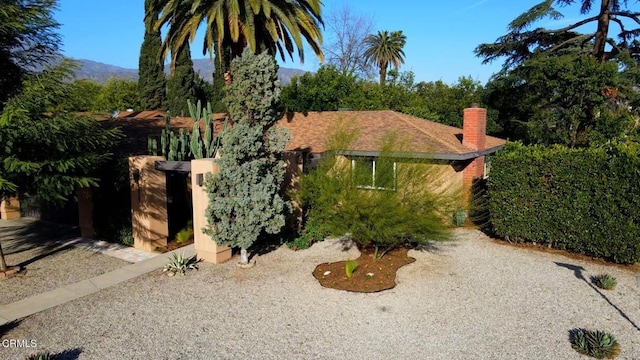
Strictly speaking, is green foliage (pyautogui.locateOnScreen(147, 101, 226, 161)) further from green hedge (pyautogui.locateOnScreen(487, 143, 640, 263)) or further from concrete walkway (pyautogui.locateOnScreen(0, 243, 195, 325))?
green hedge (pyautogui.locateOnScreen(487, 143, 640, 263))

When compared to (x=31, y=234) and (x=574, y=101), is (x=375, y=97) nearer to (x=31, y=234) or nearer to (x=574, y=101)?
(x=574, y=101)

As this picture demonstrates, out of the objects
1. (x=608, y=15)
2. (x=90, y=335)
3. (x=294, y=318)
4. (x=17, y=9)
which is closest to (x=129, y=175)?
(x=17, y=9)

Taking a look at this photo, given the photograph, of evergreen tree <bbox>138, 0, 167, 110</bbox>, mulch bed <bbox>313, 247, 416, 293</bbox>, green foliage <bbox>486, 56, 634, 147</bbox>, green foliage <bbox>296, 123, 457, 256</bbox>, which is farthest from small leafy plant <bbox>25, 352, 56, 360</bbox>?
evergreen tree <bbox>138, 0, 167, 110</bbox>

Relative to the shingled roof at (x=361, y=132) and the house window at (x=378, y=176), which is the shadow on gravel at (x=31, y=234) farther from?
the house window at (x=378, y=176)

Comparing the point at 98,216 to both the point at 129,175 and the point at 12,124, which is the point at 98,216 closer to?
the point at 129,175

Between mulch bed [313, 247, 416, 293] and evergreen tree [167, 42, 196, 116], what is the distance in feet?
86.9

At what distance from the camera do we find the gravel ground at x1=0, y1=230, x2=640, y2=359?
6.51m

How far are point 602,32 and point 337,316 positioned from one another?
2081 centimetres

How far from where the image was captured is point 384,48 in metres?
46.8

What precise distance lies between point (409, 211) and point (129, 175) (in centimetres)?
798

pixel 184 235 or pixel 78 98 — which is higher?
A: pixel 78 98

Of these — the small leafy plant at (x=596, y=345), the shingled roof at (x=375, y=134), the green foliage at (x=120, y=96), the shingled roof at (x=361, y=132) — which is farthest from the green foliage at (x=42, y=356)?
the green foliage at (x=120, y=96)

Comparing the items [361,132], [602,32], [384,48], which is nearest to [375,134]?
[361,132]

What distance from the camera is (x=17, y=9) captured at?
8469mm
